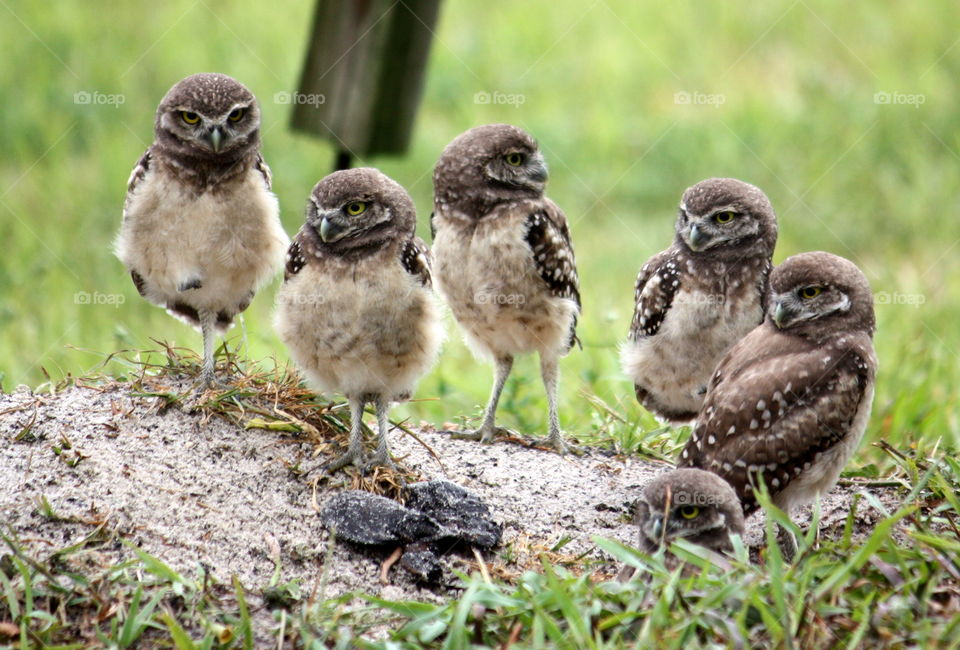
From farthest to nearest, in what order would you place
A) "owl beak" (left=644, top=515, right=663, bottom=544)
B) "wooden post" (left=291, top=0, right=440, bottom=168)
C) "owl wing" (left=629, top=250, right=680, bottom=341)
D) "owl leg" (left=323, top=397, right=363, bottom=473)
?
"wooden post" (left=291, top=0, right=440, bottom=168)
"owl wing" (left=629, top=250, right=680, bottom=341)
"owl leg" (left=323, top=397, right=363, bottom=473)
"owl beak" (left=644, top=515, right=663, bottom=544)

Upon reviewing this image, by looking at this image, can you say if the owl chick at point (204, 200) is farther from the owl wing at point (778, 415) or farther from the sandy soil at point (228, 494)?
the owl wing at point (778, 415)

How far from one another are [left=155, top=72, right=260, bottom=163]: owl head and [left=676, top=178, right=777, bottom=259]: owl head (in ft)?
6.51

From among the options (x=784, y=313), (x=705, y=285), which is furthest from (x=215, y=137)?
(x=784, y=313)

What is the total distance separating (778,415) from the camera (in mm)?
4375

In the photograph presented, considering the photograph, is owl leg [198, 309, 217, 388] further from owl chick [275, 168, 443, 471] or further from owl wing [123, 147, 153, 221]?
owl wing [123, 147, 153, 221]

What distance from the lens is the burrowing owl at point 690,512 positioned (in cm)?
386

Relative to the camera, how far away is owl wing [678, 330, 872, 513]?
4.33 m

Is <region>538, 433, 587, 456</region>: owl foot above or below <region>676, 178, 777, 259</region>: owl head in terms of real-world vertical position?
below

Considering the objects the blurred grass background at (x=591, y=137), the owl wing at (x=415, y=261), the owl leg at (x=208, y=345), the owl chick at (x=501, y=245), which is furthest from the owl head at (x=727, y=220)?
the owl leg at (x=208, y=345)

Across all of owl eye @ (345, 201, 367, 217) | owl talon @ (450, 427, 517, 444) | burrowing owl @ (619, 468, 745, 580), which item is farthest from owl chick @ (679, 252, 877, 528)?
owl eye @ (345, 201, 367, 217)

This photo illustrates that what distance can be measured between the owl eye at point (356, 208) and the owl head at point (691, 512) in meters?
1.59

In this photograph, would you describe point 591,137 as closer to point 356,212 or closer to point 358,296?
point 356,212

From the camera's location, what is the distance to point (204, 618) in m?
3.62

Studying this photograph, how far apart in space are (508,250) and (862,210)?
489 cm
